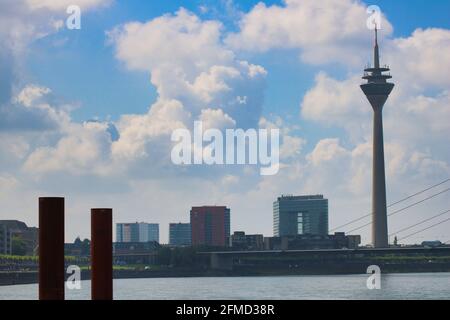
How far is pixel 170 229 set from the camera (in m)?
102

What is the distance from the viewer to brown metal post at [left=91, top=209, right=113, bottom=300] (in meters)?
6.57

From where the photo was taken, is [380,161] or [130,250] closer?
[130,250]

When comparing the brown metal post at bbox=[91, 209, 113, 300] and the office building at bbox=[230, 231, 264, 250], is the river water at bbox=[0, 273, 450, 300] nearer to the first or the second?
the brown metal post at bbox=[91, 209, 113, 300]

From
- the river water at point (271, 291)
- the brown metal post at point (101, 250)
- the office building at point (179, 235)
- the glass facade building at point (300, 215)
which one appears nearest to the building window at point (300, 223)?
the glass facade building at point (300, 215)

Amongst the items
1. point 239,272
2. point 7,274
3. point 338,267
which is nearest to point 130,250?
point 239,272

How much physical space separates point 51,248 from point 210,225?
8235 cm

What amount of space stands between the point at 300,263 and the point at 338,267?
12.3 feet

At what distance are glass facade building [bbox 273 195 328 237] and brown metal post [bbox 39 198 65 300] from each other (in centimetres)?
8977

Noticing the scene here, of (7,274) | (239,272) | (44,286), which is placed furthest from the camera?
(239,272)

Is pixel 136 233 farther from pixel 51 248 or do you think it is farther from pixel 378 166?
pixel 51 248

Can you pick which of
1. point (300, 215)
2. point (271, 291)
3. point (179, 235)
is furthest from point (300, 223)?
point (271, 291)

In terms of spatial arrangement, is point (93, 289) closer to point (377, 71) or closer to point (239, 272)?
point (239, 272)
